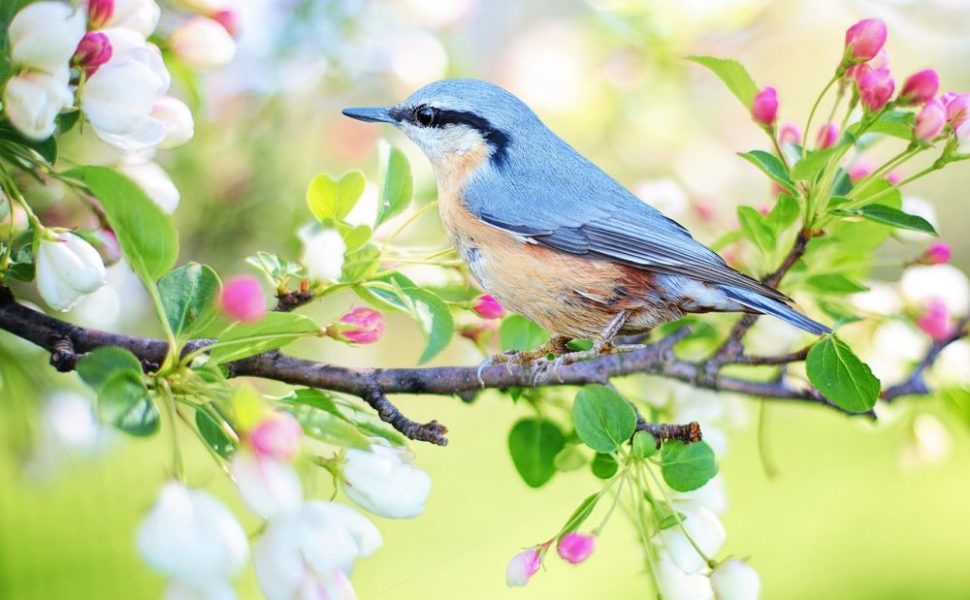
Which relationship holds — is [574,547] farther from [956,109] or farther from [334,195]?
[956,109]

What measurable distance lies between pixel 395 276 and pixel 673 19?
993 millimetres

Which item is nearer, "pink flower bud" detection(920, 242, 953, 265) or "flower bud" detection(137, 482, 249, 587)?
"flower bud" detection(137, 482, 249, 587)

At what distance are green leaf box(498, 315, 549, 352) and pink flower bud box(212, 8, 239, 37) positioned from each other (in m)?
0.36

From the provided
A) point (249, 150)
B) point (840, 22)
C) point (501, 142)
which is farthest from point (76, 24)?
point (840, 22)

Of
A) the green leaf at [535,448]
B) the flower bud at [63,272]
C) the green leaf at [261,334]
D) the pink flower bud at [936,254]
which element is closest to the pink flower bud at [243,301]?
the green leaf at [261,334]

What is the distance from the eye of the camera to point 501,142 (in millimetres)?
1024

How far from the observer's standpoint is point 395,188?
0.86m

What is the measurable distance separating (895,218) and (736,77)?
0.18 meters

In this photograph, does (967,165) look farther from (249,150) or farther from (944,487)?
(249,150)

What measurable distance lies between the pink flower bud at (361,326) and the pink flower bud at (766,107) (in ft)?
1.15

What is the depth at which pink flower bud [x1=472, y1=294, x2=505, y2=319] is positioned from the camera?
90cm

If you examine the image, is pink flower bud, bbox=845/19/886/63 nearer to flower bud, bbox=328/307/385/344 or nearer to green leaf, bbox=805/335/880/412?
green leaf, bbox=805/335/880/412

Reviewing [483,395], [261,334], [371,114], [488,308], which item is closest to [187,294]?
[261,334]

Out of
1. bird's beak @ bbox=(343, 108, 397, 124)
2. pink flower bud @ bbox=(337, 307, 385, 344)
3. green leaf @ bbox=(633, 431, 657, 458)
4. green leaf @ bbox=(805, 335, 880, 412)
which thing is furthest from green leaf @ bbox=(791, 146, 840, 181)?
bird's beak @ bbox=(343, 108, 397, 124)
